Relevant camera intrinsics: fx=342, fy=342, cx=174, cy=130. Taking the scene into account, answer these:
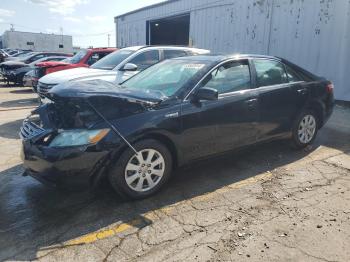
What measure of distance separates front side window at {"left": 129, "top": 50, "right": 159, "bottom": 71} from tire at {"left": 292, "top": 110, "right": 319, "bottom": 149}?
3.95m

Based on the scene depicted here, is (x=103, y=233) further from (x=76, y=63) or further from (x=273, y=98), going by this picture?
(x=76, y=63)

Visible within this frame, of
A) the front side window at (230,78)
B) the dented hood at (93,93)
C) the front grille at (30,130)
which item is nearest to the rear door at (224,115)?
the front side window at (230,78)

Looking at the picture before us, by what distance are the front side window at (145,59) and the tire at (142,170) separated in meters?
4.52

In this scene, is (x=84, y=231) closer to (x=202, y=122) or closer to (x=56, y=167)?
(x=56, y=167)

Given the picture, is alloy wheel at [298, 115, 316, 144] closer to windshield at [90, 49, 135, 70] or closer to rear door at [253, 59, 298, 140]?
rear door at [253, 59, 298, 140]

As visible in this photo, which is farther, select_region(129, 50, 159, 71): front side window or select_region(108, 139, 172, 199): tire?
select_region(129, 50, 159, 71): front side window

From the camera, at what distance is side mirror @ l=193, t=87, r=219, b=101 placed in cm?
387

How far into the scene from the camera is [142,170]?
367 cm

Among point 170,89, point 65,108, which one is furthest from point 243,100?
point 65,108

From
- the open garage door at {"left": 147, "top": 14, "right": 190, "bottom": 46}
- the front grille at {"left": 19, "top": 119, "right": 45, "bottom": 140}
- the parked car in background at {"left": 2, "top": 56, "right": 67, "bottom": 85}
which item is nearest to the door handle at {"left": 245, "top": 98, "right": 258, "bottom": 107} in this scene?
the front grille at {"left": 19, "top": 119, "right": 45, "bottom": 140}

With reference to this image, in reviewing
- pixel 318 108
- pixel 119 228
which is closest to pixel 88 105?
pixel 119 228

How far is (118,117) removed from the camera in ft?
11.6

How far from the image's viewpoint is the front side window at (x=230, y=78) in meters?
4.27

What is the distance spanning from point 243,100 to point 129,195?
1.93 metres
